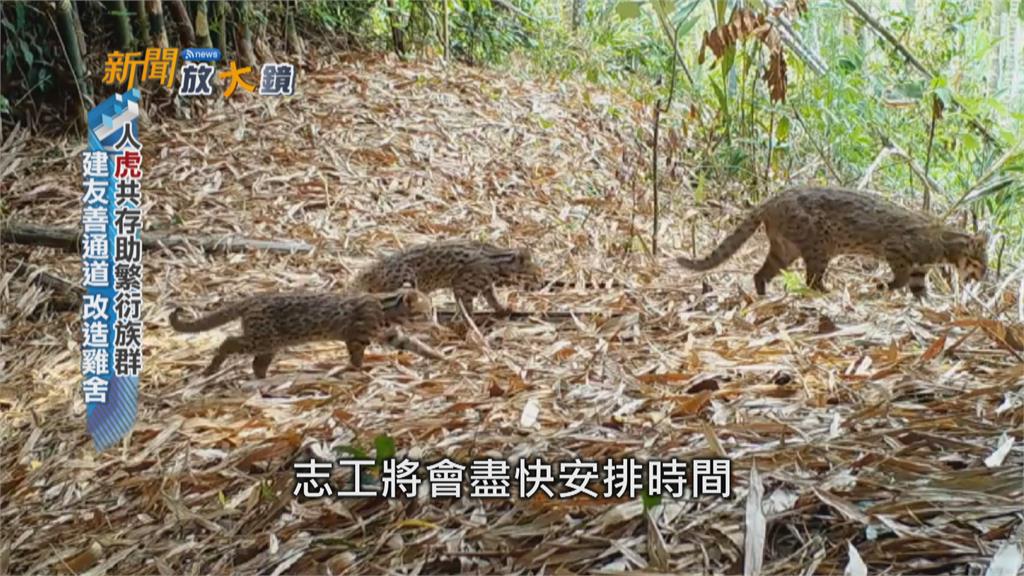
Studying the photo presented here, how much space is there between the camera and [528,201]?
2770mm

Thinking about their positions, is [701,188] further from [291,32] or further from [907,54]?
[291,32]

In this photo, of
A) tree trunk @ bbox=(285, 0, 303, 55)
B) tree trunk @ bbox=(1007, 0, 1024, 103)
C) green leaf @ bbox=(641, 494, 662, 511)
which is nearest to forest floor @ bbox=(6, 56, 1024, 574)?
green leaf @ bbox=(641, 494, 662, 511)

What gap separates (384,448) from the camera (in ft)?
4.58

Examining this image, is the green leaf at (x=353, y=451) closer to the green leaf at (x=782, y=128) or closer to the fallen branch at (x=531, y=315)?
the fallen branch at (x=531, y=315)

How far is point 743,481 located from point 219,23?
1.63m

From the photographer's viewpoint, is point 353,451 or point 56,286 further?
point 56,286

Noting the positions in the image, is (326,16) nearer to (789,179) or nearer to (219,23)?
(219,23)

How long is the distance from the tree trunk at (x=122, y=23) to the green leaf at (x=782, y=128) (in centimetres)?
154

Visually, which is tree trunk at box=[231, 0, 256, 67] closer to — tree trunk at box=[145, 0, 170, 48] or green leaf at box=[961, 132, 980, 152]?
tree trunk at box=[145, 0, 170, 48]

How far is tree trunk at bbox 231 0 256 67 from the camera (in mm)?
2195

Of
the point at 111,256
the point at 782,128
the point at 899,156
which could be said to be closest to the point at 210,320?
the point at 111,256

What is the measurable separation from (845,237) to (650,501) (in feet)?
4.72

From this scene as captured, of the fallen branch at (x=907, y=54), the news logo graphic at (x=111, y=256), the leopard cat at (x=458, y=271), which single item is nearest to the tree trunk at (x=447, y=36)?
the leopard cat at (x=458, y=271)

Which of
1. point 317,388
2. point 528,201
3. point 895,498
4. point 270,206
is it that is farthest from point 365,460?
point 528,201
